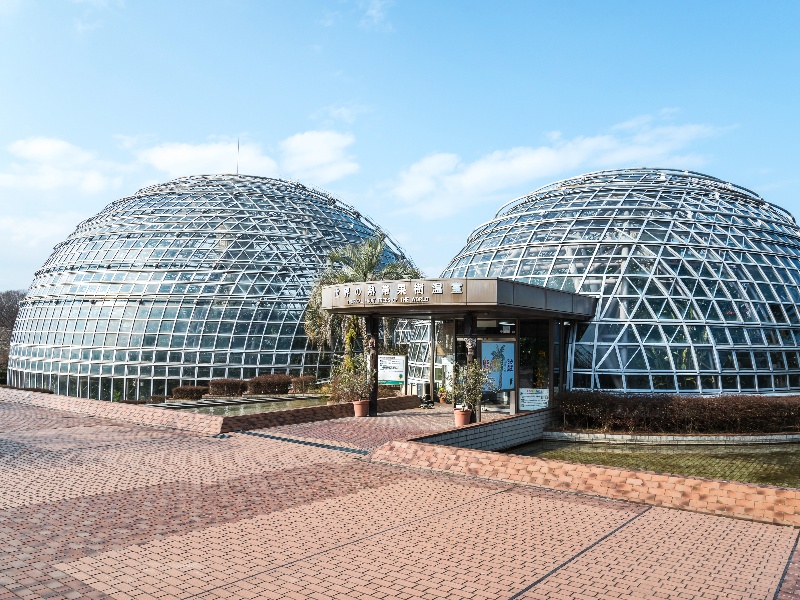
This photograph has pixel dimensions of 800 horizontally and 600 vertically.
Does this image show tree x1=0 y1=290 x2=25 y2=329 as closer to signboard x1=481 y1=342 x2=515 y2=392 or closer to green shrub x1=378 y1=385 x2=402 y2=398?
green shrub x1=378 y1=385 x2=402 y2=398

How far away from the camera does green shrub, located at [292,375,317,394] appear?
3619cm

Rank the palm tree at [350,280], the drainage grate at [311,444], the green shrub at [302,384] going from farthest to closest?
the green shrub at [302,384] < the palm tree at [350,280] < the drainage grate at [311,444]

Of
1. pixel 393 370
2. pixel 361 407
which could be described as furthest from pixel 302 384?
pixel 361 407

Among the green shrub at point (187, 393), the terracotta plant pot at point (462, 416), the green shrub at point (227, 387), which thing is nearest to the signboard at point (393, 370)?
the terracotta plant pot at point (462, 416)

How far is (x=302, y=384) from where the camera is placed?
36.4 metres

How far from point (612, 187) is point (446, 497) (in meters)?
24.4

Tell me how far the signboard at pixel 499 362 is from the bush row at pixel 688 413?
3.44 metres

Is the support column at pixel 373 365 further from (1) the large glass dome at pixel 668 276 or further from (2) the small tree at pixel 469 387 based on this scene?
(1) the large glass dome at pixel 668 276

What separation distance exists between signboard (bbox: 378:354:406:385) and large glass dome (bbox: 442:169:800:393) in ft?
19.1

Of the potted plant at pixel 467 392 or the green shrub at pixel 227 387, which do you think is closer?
the potted plant at pixel 467 392

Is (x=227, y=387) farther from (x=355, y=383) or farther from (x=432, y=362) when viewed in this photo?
(x=355, y=383)

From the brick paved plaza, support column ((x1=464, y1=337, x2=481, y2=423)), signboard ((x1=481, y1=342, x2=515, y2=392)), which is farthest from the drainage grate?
signboard ((x1=481, y1=342, x2=515, y2=392))

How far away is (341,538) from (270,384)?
27256 mm

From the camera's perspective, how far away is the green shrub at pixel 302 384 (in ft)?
119
